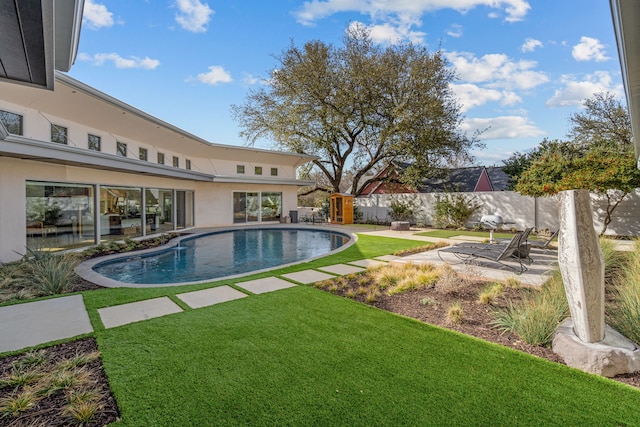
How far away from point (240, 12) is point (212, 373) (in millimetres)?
13218

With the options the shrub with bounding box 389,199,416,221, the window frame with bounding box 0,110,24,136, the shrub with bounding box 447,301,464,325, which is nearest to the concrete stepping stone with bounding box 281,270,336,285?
the shrub with bounding box 447,301,464,325

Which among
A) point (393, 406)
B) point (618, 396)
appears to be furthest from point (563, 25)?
point (393, 406)

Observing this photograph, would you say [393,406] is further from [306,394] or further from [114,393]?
[114,393]

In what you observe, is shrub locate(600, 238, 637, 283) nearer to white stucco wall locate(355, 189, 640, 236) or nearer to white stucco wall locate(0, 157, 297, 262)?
white stucco wall locate(355, 189, 640, 236)

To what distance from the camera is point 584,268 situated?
2986mm

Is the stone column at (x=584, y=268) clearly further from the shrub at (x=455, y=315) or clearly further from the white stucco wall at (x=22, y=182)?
the white stucco wall at (x=22, y=182)

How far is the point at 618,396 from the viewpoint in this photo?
249 cm

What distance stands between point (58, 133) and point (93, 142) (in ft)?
4.90

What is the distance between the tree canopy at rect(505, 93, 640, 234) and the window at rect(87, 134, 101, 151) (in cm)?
1696

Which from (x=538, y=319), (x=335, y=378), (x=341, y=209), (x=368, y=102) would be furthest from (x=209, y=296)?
(x=368, y=102)

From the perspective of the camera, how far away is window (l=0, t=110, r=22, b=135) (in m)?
8.11

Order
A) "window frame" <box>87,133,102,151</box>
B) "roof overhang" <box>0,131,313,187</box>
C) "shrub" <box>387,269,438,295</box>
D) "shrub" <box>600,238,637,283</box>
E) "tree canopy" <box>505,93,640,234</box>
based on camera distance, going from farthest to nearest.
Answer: "window frame" <box>87,133,102,151</box>
"tree canopy" <box>505,93,640,234</box>
"roof overhang" <box>0,131,313,187</box>
"shrub" <box>600,238,637,283</box>
"shrub" <box>387,269,438,295</box>

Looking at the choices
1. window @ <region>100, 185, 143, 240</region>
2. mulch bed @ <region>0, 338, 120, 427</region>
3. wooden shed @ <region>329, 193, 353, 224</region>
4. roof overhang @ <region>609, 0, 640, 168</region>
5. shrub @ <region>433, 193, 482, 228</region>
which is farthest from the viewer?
wooden shed @ <region>329, 193, 353, 224</region>

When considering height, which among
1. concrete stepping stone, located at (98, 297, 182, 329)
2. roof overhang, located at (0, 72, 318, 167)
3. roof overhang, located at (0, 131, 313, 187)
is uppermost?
roof overhang, located at (0, 72, 318, 167)
